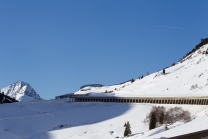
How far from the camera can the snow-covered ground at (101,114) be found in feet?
150

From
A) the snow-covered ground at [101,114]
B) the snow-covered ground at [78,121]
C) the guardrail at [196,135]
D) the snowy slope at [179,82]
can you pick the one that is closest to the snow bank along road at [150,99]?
the snow-covered ground at [101,114]

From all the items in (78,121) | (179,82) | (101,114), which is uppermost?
(179,82)

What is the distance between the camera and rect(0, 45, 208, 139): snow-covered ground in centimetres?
4562

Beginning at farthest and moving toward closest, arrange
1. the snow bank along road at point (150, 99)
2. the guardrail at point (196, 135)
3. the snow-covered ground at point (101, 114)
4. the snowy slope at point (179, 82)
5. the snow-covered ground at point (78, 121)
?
the snowy slope at point (179, 82) → the snow bank along road at point (150, 99) → the snow-covered ground at point (101, 114) → the snow-covered ground at point (78, 121) → the guardrail at point (196, 135)

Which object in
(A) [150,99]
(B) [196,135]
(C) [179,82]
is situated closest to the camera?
(B) [196,135]

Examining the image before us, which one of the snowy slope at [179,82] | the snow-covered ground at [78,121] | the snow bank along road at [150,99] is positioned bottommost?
the snow-covered ground at [78,121]

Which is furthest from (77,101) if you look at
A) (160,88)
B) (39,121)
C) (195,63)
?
(195,63)

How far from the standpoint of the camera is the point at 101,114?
60438 mm

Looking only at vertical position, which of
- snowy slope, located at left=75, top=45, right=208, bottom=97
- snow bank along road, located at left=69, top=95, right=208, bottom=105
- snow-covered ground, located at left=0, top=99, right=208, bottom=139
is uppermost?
snowy slope, located at left=75, top=45, right=208, bottom=97

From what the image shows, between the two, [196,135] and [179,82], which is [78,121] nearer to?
[179,82]

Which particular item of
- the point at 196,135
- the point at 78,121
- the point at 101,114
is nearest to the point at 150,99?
the point at 101,114

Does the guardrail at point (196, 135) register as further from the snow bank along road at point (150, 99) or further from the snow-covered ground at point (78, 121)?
the snow bank along road at point (150, 99)

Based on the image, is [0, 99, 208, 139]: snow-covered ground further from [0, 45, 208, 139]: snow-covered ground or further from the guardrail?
the guardrail

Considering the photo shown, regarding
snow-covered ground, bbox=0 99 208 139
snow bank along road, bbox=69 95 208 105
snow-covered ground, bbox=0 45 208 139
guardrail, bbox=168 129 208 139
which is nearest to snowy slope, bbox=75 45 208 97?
snow-covered ground, bbox=0 45 208 139
